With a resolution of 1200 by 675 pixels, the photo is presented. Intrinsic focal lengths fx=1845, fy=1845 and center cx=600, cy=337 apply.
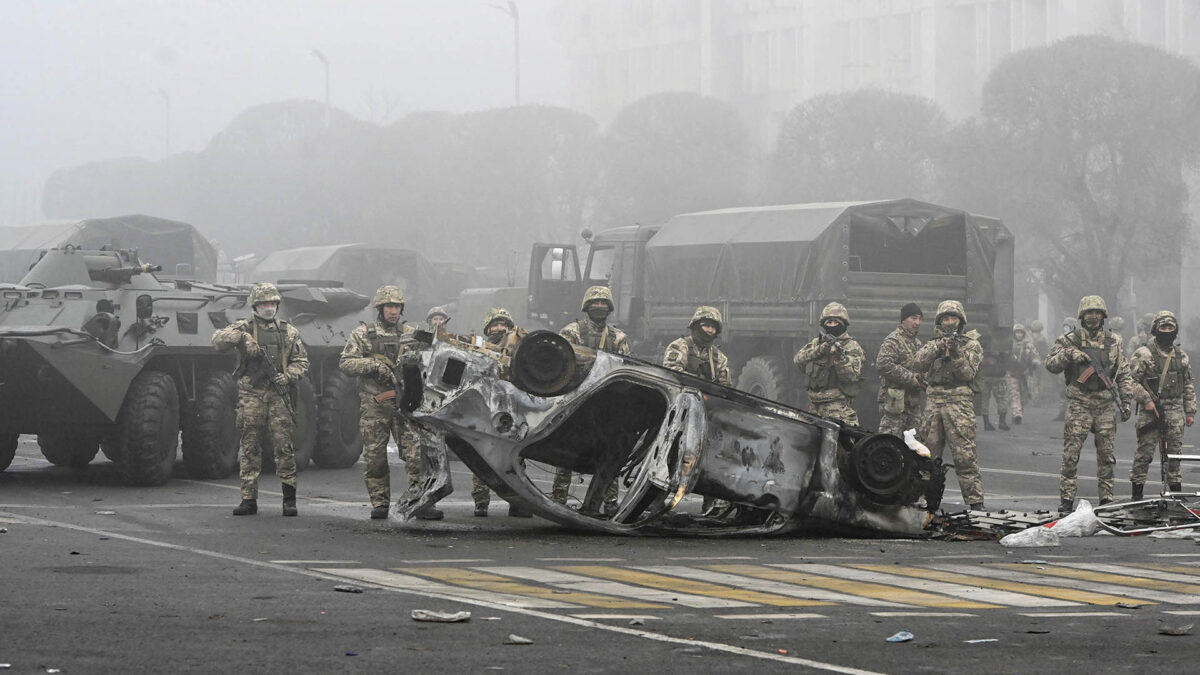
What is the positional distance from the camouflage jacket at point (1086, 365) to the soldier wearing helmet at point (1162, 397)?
1.57ft

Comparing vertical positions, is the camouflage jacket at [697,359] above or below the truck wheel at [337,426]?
above

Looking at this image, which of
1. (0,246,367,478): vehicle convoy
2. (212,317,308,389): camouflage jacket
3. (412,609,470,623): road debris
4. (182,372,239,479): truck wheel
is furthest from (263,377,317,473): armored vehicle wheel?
(412,609,470,623): road debris

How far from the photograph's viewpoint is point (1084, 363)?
14438mm

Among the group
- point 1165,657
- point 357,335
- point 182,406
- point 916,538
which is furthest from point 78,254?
point 1165,657

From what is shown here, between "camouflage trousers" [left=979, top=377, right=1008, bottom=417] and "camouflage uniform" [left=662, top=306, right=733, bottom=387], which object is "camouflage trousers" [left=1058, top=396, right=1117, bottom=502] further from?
"camouflage trousers" [left=979, top=377, right=1008, bottom=417]

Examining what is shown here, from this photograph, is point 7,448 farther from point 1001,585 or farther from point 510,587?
point 1001,585

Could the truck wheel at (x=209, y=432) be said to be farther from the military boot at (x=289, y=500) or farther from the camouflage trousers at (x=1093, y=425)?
the camouflage trousers at (x=1093, y=425)

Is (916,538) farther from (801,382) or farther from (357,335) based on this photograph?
(801,382)

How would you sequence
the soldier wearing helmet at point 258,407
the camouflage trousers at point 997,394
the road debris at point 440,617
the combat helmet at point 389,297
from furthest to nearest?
the camouflage trousers at point 997,394
the combat helmet at point 389,297
the soldier wearing helmet at point 258,407
the road debris at point 440,617

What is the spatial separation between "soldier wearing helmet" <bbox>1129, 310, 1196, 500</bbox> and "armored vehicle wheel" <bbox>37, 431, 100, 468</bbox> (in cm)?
960

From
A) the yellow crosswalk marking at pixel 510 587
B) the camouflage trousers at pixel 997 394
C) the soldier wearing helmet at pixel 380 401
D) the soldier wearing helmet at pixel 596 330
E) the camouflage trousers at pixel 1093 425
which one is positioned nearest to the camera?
the yellow crosswalk marking at pixel 510 587

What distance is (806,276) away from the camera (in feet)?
77.8

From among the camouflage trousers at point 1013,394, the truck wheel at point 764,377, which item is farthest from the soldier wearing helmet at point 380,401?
the camouflage trousers at point 1013,394

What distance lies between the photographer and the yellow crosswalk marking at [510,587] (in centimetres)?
859
